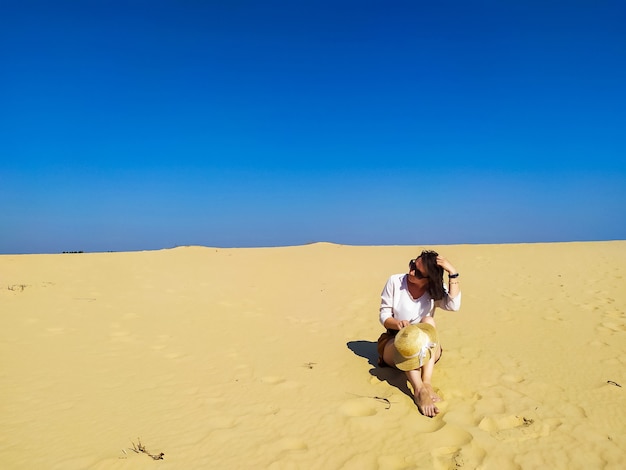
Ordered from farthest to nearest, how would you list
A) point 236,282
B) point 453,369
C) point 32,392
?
point 236,282 → point 453,369 → point 32,392

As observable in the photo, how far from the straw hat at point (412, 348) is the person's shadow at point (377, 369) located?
271mm

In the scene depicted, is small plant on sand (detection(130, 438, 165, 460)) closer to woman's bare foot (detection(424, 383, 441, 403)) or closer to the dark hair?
woman's bare foot (detection(424, 383, 441, 403))

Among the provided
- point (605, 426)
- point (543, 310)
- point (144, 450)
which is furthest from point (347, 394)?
point (543, 310)

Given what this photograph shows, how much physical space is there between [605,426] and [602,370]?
1246mm

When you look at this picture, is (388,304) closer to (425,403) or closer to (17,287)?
(425,403)

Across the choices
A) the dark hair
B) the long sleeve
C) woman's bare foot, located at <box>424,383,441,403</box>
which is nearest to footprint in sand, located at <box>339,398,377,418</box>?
woman's bare foot, located at <box>424,383,441,403</box>

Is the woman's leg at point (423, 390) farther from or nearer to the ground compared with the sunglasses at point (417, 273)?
nearer to the ground

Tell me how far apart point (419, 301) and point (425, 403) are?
104cm

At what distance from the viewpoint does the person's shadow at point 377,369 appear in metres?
3.59

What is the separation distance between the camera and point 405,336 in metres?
3.37

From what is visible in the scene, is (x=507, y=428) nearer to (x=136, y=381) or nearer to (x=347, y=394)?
(x=347, y=394)

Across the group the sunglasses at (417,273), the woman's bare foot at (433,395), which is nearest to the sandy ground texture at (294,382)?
the woman's bare foot at (433,395)

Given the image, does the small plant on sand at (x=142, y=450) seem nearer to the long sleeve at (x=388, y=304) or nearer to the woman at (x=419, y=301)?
the woman at (x=419, y=301)

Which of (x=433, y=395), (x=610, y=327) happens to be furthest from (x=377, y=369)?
(x=610, y=327)
